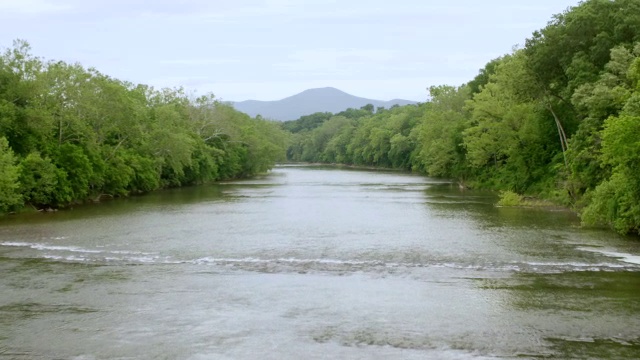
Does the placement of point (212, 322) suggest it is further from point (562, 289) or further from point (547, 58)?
point (547, 58)

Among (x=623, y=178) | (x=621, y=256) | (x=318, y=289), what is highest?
(x=623, y=178)

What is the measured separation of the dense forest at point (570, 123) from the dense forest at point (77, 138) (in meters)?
34.9

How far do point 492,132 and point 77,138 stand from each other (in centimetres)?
4074

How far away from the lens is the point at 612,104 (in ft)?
125

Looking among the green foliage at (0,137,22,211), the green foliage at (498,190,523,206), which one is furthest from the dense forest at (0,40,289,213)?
the green foliage at (498,190,523,206)

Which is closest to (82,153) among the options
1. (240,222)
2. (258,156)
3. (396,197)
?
(240,222)

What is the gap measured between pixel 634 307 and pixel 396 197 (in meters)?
44.5

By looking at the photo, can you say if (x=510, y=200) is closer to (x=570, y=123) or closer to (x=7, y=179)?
(x=570, y=123)

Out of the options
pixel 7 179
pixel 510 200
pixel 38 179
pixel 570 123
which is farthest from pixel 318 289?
pixel 570 123

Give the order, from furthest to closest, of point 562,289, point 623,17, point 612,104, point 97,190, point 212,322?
point 97,190 → point 623,17 → point 612,104 → point 562,289 → point 212,322

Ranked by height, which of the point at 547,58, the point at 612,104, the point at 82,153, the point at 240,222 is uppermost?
the point at 547,58

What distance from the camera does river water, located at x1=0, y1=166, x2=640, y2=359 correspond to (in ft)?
55.9

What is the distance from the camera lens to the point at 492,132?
69000mm

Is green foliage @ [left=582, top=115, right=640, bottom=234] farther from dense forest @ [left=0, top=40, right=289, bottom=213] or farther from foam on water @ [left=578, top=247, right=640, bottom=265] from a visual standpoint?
dense forest @ [left=0, top=40, right=289, bottom=213]
